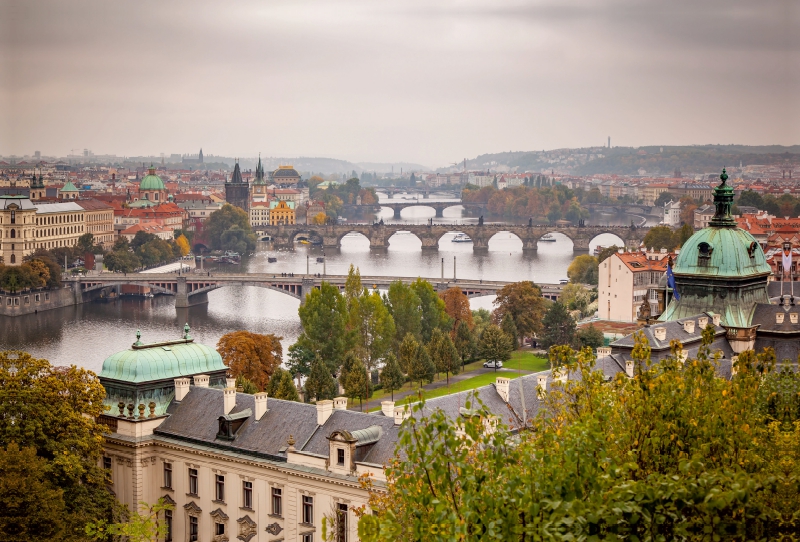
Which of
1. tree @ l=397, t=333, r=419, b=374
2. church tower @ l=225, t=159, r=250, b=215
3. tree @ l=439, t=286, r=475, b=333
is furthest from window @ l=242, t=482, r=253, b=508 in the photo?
church tower @ l=225, t=159, r=250, b=215

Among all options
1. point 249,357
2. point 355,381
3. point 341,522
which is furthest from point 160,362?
point 249,357

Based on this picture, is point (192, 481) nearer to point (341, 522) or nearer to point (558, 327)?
point (341, 522)

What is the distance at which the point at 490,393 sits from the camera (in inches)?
1077

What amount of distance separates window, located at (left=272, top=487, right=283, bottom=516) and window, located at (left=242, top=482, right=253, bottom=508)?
0.70 meters

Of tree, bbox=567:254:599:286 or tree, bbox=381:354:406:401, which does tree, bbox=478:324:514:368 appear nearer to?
tree, bbox=381:354:406:401

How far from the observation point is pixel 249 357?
4506 centimetres

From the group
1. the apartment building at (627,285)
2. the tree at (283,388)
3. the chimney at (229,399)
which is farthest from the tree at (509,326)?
the chimney at (229,399)

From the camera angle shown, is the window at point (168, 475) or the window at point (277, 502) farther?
the window at point (168, 475)

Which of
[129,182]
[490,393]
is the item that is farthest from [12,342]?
[129,182]

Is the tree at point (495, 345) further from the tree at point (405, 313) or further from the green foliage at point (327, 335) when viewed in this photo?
the green foliage at point (327, 335)

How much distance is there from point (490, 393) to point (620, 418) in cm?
1307

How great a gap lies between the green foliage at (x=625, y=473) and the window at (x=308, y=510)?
9.09m

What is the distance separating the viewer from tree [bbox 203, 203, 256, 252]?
121 m

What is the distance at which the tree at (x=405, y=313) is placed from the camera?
175 feet
